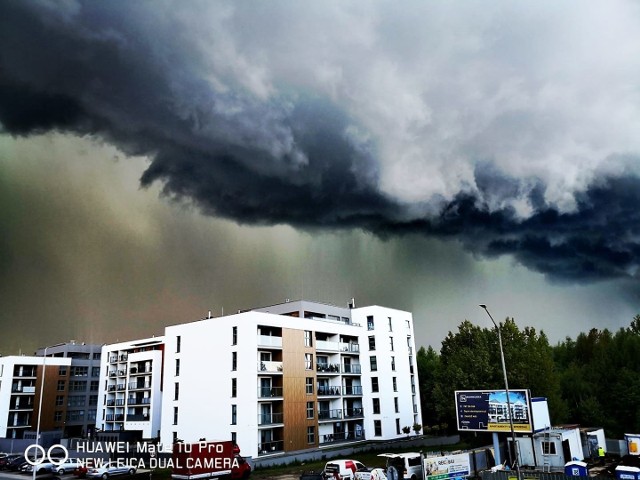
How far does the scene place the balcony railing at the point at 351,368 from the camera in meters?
62.9

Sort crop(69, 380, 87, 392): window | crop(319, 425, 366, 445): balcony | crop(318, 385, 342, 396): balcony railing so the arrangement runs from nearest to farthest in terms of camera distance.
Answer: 1. crop(319, 425, 366, 445): balcony
2. crop(318, 385, 342, 396): balcony railing
3. crop(69, 380, 87, 392): window

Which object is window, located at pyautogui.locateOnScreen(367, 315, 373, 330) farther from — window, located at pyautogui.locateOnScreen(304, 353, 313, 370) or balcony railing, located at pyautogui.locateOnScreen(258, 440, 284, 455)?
balcony railing, located at pyautogui.locateOnScreen(258, 440, 284, 455)

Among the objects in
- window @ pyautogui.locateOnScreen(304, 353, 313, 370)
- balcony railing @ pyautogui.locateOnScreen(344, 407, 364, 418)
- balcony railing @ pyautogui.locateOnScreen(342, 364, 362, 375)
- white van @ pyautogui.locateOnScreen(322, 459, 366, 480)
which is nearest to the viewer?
white van @ pyautogui.locateOnScreen(322, 459, 366, 480)

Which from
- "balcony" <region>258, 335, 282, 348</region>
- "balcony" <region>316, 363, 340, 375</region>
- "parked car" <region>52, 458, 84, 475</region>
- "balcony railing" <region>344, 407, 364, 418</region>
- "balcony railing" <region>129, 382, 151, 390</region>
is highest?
"balcony" <region>258, 335, 282, 348</region>

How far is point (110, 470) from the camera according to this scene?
135 ft

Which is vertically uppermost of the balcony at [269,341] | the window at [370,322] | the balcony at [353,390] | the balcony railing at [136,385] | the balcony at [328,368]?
the window at [370,322]

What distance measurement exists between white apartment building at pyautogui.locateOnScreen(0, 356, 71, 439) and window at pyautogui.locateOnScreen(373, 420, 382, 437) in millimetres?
51229

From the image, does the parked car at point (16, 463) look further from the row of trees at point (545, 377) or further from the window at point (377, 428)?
the row of trees at point (545, 377)

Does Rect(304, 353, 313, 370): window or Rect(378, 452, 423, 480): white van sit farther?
Rect(304, 353, 313, 370): window

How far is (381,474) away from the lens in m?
32.4

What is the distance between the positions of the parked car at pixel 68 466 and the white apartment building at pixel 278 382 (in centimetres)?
896

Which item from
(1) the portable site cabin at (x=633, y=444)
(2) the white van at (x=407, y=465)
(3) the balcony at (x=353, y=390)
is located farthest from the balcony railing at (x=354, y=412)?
(1) the portable site cabin at (x=633, y=444)

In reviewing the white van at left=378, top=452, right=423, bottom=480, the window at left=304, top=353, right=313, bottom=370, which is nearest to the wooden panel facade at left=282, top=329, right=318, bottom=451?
the window at left=304, top=353, right=313, bottom=370

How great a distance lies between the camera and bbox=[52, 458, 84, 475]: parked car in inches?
1825
